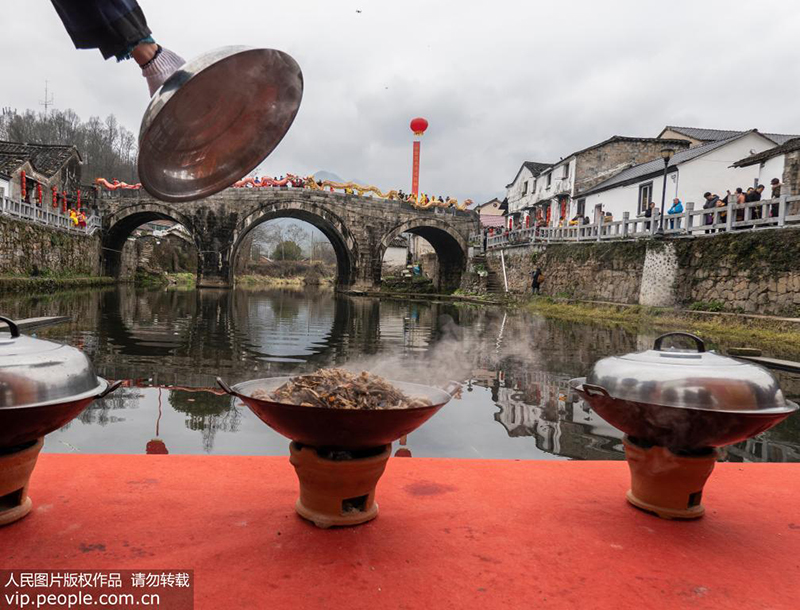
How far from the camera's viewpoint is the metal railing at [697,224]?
1495cm

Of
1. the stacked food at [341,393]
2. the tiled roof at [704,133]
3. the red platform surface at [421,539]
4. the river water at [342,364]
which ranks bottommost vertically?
the river water at [342,364]

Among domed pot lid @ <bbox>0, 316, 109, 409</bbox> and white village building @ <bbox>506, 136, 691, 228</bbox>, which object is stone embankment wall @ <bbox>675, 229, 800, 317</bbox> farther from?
domed pot lid @ <bbox>0, 316, 109, 409</bbox>

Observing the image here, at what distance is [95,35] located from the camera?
1.79 m

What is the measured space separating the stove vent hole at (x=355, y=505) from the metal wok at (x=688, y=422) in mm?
1281

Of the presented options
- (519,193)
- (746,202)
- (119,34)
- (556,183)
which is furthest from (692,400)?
(519,193)

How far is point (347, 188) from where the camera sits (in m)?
37.5

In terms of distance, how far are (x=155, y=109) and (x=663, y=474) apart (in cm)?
272

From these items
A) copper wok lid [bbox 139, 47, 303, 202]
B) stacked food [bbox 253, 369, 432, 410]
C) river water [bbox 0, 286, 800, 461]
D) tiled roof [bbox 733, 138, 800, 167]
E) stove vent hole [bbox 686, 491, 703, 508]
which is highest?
tiled roof [bbox 733, 138, 800, 167]

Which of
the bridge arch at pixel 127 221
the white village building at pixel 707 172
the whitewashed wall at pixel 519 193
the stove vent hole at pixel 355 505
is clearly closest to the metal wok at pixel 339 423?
the stove vent hole at pixel 355 505

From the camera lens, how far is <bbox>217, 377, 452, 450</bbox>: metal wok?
232cm

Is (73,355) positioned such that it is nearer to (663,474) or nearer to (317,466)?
(317,466)

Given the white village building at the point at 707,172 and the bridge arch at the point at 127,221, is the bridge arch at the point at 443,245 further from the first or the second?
the white village building at the point at 707,172

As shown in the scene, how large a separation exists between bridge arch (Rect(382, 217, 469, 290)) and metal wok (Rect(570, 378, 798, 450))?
1408 inches

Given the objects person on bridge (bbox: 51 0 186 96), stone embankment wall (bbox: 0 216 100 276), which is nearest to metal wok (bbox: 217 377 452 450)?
person on bridge (bbox: 51 0 186 96)
